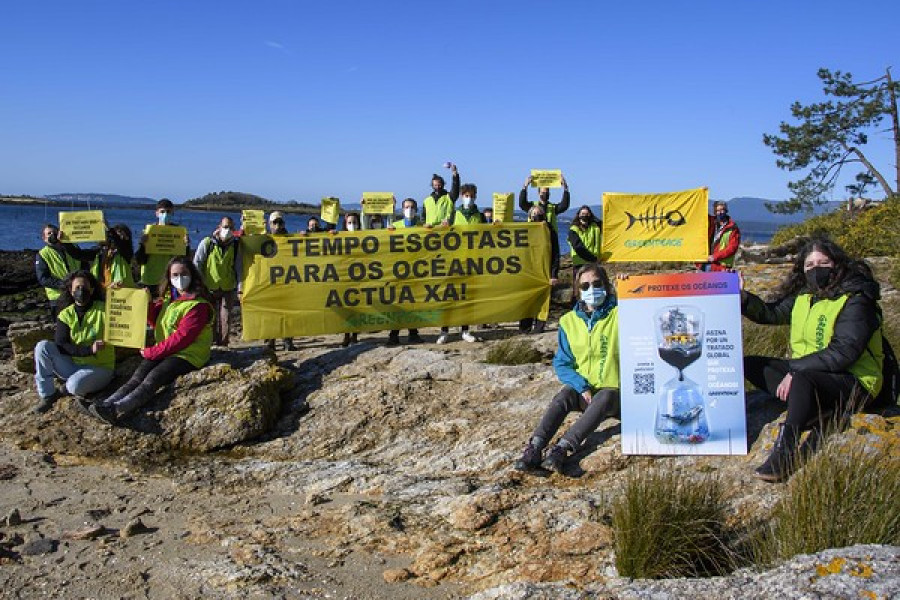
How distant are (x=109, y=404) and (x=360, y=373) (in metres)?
2.34

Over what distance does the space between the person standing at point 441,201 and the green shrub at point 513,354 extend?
286 cm

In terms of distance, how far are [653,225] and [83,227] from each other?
751 centimetres

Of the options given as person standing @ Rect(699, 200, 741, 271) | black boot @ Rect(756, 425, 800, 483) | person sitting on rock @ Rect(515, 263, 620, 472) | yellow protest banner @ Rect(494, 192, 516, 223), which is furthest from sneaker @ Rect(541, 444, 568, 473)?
yellow protest banner @ Rect(494, 192, 516, 223)

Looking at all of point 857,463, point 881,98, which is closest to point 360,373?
point 857,463

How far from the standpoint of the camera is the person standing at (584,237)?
11.0 meters

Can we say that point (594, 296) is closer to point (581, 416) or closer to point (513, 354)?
point (581, 416)

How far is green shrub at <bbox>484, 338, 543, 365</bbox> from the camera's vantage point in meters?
8.09

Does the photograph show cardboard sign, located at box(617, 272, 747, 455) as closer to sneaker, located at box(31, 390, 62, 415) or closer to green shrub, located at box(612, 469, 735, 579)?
green shrub, located at box(612, 469, 735, 579)

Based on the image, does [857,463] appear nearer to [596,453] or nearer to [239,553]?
[596,453]

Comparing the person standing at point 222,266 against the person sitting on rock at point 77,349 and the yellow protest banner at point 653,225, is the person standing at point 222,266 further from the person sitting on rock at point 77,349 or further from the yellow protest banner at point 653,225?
the yellow protest banner at point 653,225

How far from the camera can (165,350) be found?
756 cm

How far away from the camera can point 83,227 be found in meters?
9.34

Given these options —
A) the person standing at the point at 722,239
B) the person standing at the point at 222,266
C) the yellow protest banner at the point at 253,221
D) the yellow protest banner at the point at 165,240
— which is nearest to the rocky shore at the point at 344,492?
the person standing at the point at 222,266

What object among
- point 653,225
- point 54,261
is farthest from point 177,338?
point 653,225
